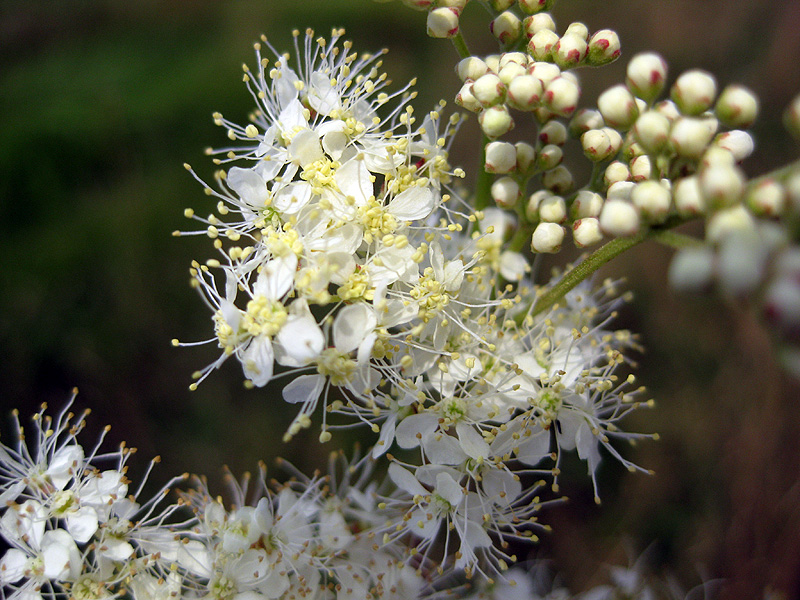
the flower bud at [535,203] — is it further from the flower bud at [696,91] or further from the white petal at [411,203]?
the flower bud at [696,91]

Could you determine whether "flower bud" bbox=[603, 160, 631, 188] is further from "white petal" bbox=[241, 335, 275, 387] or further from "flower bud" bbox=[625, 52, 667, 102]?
"white petal" bbox=[241, 335, 275, 387]

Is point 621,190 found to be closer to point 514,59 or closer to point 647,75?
point 647,75

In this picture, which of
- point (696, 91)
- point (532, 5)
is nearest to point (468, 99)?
point (532, 5)

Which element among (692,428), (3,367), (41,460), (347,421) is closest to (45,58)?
(3,367)

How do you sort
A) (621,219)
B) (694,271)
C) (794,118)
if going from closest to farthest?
(694,271) < (794,118) < (621,219)

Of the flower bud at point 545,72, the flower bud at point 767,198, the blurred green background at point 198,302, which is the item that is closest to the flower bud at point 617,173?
the flower bud at point 545,72

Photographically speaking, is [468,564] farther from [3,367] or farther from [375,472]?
[3,367]
